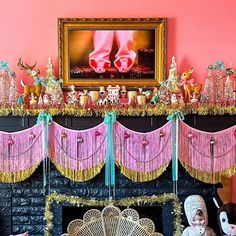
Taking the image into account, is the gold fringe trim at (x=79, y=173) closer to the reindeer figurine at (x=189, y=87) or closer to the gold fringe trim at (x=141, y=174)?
the gold fringe trim at (x=141, y=174)

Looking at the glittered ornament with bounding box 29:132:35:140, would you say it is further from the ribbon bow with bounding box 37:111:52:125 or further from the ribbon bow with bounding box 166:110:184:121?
the ribbon bow with bounding box 166:110:184:121

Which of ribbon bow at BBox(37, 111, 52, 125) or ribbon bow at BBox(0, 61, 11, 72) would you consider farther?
ribbon bow at BBox(0, 61, 11, 72)

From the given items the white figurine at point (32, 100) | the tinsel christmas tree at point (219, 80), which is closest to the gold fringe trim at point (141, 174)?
the tinsel christmas tree at point (219, 80)

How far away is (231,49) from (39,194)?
1752 mm

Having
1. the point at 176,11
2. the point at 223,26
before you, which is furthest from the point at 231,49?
the point at 176,11

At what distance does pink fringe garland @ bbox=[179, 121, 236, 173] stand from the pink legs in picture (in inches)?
25.3

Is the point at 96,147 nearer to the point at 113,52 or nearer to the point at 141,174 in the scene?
the point at 141,174

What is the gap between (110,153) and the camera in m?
2.94

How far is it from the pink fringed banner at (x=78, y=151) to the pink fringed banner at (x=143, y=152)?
4.6 inches

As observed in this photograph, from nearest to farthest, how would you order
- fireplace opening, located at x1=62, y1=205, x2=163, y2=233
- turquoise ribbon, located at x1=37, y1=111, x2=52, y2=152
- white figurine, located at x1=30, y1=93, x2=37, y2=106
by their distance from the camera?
turquoise ribbon, located at x1=37, y1=111, x2=52, y2=152 < white figurine, located at x1=30, y1=93, x2=37, y2=106 < fireplace opening, located at x1=62, y1=205, x2=163, y2=233

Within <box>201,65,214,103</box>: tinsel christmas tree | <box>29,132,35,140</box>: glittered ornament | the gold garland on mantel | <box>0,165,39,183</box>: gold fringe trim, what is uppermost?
<box>201,65,214,103</box>: tinsel christmas tree

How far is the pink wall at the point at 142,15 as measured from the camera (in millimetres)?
3191

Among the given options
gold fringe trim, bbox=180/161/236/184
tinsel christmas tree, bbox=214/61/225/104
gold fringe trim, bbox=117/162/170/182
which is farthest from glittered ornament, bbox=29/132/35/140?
tinsel christmas tree, bbox=214/61/225/104

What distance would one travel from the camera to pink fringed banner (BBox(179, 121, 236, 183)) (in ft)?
9.71
